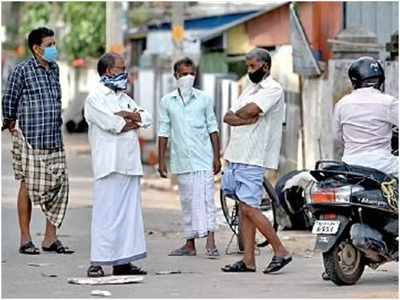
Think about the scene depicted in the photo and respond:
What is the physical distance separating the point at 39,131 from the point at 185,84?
4.54ft

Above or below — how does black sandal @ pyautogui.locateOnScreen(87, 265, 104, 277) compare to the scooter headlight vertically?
below

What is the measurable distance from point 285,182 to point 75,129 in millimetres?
29259

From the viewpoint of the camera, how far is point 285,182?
45.1 ft

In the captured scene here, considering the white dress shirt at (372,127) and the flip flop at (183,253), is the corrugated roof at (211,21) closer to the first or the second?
the flip flop at (183,253)

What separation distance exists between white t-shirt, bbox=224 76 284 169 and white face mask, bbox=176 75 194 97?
1.35 metres

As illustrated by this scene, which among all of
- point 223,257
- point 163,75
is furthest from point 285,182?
point 163,75

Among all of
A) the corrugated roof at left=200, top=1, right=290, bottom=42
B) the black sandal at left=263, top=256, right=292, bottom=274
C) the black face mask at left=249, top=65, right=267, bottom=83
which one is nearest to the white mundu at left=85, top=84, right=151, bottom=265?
the black face mask at left=249, top=65, right=267, bottom=83

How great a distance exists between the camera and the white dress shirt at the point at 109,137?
32.9 feet

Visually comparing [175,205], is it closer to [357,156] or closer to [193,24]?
[357,156]

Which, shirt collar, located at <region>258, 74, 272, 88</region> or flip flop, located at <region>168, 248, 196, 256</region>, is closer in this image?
shirt collar, located at <region>258, 74, 272, 88</region>

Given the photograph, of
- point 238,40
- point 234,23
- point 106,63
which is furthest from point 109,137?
point 238,40

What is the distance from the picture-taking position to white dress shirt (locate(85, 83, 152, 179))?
1002 cm

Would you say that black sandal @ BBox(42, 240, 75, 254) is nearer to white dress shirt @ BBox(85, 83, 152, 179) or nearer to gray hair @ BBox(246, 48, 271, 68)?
white dress shirt @ BBox(85, 83, 152, 179)

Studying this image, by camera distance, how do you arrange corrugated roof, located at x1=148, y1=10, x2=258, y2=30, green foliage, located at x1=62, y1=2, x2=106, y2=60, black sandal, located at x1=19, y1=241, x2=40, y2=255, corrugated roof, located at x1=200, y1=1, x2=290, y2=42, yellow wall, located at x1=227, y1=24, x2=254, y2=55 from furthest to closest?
green foliage, located at x1=62, y1=2, x2=106, y2=60
corrugated roof, located at x1=148, y1=10, x2=258, y2=30
yellow wall, located at x1=227, y1=24, x2=254, y2=55
corrugated roof, located at x1=200, y1=1, x2=290, y2=42
black sandal, located at x1=19, y1=241, x2=40, y2=255
